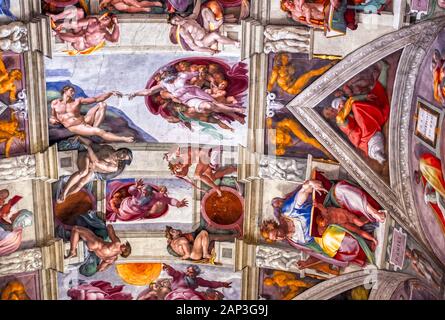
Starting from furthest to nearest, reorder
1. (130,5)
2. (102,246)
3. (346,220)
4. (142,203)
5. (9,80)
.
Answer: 1. (102,246)
2. (142,203)
3. (346,220)
4. (9,80)
5. (130,5)

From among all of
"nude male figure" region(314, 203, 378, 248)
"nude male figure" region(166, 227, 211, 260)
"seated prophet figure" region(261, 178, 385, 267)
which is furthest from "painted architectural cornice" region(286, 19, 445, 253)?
"nude male figure" region(166, 227, 211, 260)

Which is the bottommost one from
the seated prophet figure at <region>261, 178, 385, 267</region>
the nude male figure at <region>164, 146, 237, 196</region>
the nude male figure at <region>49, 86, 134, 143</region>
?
the seated prophet figure at <region>261, 178, 385, 267</region>

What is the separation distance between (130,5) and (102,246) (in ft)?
15.2

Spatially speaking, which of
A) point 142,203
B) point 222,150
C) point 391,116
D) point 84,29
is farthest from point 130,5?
point 391,116

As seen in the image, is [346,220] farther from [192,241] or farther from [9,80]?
[9,80]

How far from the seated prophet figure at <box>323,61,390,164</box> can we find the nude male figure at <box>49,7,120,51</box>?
12.4 feet

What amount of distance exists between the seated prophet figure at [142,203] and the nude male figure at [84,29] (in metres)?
2.89

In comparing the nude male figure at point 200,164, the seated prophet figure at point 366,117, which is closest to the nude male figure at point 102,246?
the nude male figure at point 200,164

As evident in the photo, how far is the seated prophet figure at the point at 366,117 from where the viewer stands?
1681cm

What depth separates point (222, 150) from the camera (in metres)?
18.0

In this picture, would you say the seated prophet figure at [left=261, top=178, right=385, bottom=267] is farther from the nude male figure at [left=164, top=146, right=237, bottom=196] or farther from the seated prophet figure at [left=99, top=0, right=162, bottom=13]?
the seated prophet figure at [left=99, top=0, right=162, bottom=13]

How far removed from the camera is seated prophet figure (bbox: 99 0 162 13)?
16688mm

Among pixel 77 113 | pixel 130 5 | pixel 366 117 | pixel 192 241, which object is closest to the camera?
→ pixel 130 5
